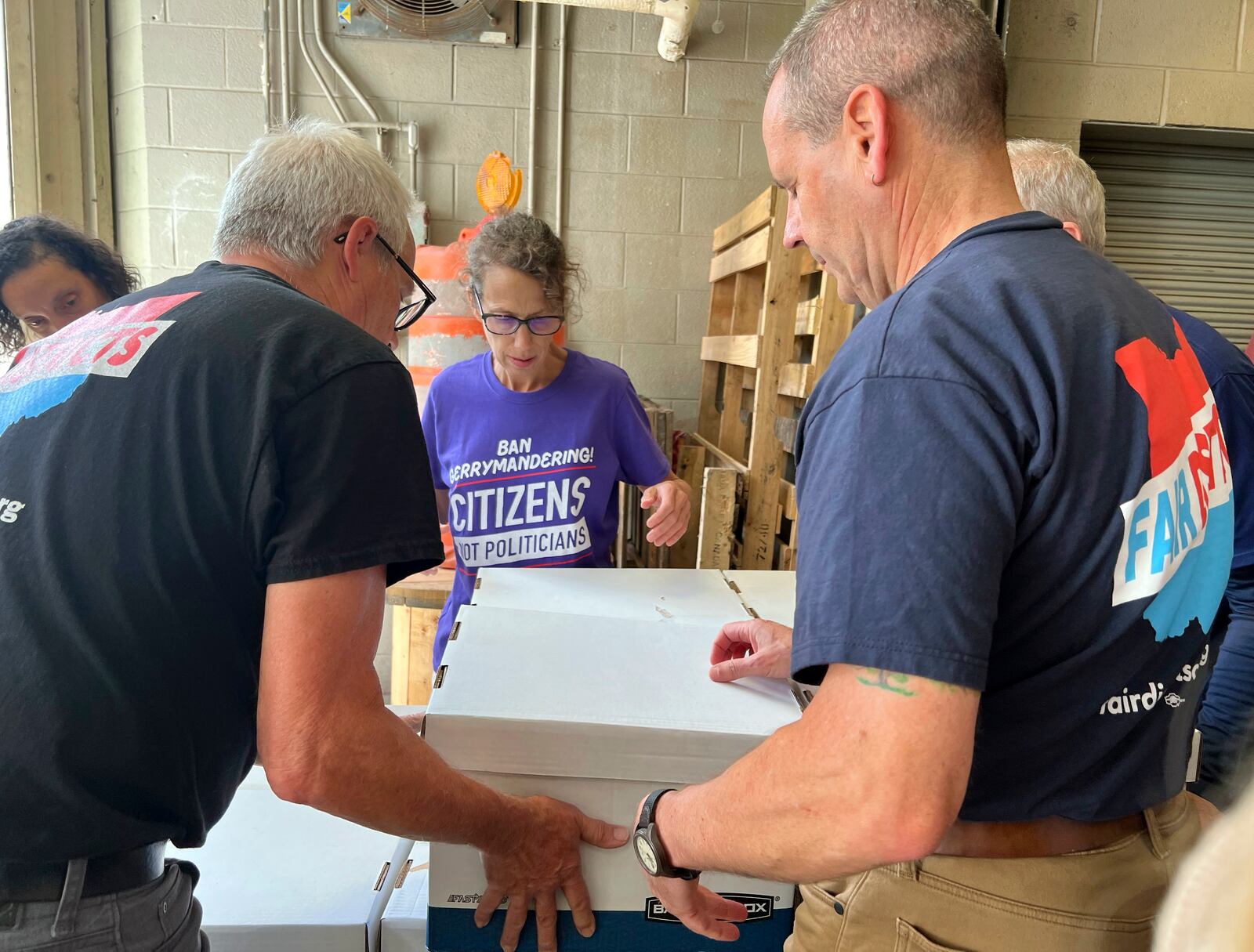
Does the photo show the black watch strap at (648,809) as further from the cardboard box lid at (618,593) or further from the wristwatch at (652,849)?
the cardboard box lid at (618,593)

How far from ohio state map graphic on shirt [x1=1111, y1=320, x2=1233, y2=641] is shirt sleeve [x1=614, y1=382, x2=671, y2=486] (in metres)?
1.40

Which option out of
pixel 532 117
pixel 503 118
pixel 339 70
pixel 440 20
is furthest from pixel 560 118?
pixel 339 70

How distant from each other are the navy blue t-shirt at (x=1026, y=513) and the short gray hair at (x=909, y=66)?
0.14 meters

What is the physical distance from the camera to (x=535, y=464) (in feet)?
6.74

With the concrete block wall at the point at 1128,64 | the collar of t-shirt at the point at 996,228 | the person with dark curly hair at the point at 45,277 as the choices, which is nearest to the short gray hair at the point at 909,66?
the collar of t-shirt at the point at 996,228

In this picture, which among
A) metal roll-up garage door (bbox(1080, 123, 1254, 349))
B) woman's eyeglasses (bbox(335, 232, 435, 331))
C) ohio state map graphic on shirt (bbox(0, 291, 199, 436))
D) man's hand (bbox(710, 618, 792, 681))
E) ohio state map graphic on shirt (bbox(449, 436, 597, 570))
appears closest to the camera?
ohio state map graphic on shirt (bbox(0, 291, 199, 436))

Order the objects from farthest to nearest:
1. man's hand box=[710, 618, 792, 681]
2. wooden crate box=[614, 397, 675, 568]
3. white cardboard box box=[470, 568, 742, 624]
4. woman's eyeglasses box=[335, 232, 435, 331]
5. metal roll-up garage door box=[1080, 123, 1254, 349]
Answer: metal roll-up garage door box=[1080, 123, 1254, 349], wooden crate box=[614, 397, 675, 568], white cardboard box box=[470, 568, 742, 624], woman's eyeglasses box=[335, 232, 435, 331], man's hand box=[710, 618, 792, 681]

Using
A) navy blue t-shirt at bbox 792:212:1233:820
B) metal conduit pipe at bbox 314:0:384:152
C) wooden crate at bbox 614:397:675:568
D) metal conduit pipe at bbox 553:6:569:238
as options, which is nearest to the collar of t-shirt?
navy blue t-shirt at bbox 792:212:1233:820

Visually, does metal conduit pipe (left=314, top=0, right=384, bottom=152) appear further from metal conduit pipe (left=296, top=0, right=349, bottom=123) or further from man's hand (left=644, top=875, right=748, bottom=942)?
man's hand (left=644, top=875, right=748, bottom=942)

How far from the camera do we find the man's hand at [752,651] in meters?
1.08

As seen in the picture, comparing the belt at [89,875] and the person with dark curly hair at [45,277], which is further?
the person with dark curly hair at [45,277]

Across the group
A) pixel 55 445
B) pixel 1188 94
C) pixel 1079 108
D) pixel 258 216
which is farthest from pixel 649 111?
pixel 55 445

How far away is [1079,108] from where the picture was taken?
3.33 meters

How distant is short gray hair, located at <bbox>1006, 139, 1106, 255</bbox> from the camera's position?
5.10 feet
